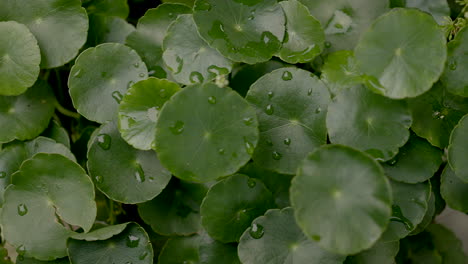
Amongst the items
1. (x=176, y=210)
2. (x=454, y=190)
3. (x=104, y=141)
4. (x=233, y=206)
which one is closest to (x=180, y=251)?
(x=176, y=210)

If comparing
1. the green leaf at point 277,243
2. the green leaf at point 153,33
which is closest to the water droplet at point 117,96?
the green leaf at point 153,33

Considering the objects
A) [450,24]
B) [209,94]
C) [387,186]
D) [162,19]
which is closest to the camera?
[387,186]

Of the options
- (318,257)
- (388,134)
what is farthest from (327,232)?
(388,134)

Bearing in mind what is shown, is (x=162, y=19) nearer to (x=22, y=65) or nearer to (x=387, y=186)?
(x=22, y=65)

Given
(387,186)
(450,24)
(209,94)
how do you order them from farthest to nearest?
(450,24), (209,94), (387,186)

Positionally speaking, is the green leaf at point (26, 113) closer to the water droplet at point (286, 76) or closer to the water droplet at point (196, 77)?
the water droplet at point (196, 77)

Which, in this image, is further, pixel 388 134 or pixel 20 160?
pixel 20 160
